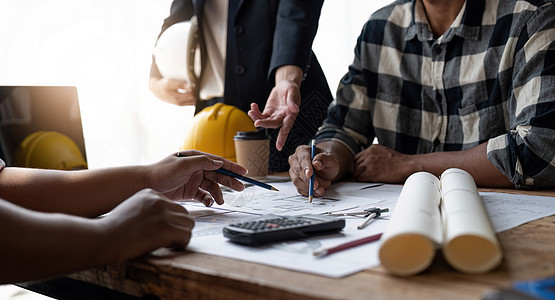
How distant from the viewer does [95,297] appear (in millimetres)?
729

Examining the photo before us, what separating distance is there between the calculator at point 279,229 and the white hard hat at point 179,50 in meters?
1.22

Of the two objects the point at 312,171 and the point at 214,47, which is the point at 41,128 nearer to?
the point at 214,47

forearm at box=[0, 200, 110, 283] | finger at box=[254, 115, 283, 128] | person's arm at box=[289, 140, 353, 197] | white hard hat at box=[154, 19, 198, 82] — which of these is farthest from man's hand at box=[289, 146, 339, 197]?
white hard hat at box=[154, 19, 198, 82]

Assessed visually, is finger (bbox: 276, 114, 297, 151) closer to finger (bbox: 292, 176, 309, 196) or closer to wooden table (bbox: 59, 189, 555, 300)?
finger (bbox: 292, 176, 309, 196)

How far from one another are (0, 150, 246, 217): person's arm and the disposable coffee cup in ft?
1.36

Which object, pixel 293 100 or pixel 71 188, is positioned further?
pixel 293 100

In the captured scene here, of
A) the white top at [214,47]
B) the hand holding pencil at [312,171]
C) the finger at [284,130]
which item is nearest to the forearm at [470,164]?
the hand holding pencil at [312,171]

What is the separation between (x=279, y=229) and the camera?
690 mm

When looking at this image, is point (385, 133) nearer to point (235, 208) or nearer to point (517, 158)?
point (517, 158)

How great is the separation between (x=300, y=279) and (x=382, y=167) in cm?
88

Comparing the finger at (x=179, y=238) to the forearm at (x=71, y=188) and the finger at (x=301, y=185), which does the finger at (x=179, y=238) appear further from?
the finger at (x=301, y=185)

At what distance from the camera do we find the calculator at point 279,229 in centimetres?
68

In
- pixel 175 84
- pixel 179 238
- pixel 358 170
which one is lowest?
pixel 358 170

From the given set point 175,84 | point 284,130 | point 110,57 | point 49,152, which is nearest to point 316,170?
point 284,130
